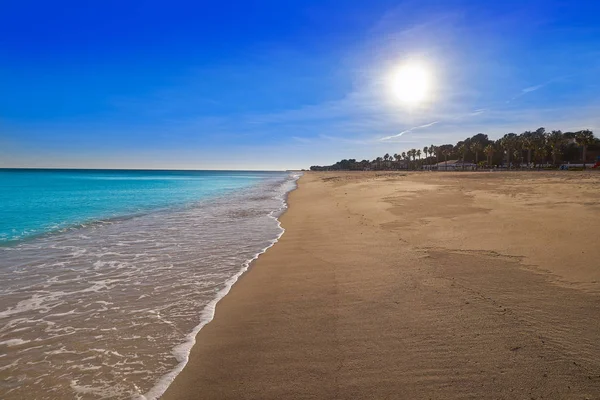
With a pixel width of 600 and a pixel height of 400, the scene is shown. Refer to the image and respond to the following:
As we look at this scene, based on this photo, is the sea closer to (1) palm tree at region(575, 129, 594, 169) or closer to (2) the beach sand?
(2) the beach sand

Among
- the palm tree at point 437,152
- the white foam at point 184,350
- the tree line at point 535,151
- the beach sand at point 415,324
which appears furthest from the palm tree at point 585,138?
the white foam at point 184,350

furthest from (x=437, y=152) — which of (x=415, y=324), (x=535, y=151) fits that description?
(x=415, y=324)

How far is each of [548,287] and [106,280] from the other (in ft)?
32.3

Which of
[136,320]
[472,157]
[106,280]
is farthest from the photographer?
[472,157]

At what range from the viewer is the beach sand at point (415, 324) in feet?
11.9

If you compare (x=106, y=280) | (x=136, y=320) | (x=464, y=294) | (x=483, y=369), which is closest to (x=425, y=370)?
(x=483, y=369)

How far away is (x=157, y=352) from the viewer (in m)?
4.76

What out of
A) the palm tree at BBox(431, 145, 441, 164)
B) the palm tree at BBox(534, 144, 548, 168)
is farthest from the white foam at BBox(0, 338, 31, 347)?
the palm tree at BBox(431, 145, 441, 164)

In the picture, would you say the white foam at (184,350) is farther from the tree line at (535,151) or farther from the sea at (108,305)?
the tree line at (535,151)

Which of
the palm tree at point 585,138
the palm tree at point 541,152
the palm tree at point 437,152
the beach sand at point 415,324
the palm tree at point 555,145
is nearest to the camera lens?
the beach sand at point 415,324

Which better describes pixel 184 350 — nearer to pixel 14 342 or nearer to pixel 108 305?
pixel 108 305

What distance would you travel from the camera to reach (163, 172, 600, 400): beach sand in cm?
362

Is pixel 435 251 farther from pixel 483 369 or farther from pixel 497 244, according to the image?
pixel 483 369

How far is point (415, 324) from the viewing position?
4.93 metres
